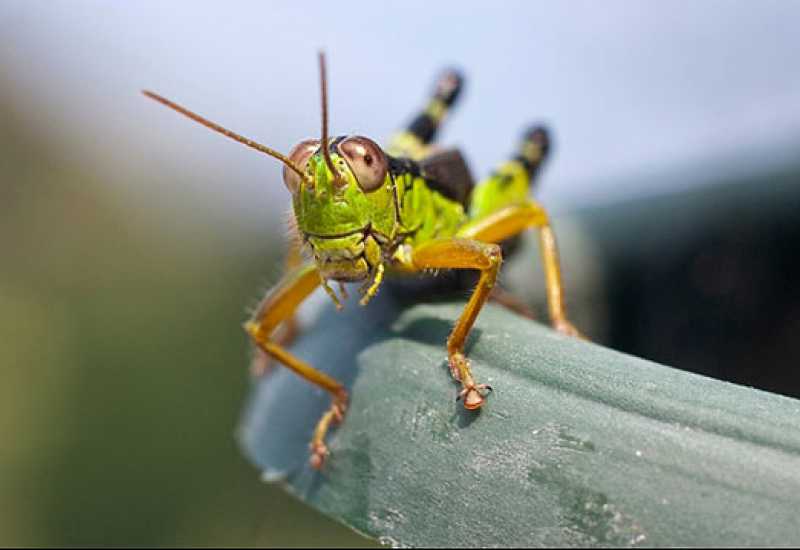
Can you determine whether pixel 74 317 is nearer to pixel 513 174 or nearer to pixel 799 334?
pixel 513 174

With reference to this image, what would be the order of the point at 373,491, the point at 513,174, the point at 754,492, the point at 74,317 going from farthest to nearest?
the point at 74,317 → the point at 513,174 → the point at 373,491 → the point at 754,492

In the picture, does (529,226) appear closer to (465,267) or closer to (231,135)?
(465,267)

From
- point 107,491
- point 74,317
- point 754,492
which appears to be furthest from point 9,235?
point 754,492

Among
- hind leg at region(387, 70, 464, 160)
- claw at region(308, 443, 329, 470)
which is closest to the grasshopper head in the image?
claw at region(308, 443, 329, 470)

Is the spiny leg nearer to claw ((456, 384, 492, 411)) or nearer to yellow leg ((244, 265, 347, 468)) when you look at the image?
yellow leg ((244, 265, 347, 468))

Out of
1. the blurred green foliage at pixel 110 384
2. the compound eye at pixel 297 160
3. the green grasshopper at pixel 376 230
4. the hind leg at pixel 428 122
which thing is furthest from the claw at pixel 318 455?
the hind leg at pixel 428 122

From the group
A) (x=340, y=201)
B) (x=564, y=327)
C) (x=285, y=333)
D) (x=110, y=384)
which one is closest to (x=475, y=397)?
(x=340, y=201)

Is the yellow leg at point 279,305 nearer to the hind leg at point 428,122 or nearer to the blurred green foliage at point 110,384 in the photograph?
the blurred green foliage at point 110,384
